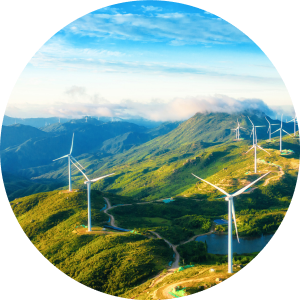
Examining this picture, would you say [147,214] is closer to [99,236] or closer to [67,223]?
[67,223]

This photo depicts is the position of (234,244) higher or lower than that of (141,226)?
lower

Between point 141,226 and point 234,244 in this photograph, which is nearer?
point 234,244

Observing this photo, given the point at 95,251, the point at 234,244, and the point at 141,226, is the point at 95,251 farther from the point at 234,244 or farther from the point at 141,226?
the point at 234,244

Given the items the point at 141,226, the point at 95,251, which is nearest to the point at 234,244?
the point at 141,226

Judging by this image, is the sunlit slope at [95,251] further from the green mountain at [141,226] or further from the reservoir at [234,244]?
the reservoir at [234,244]

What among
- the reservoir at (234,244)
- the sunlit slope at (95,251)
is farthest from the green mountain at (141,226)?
the reservoir at (234,244)

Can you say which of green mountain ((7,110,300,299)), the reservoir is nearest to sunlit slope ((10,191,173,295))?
green mountain ((7,110,300,299))

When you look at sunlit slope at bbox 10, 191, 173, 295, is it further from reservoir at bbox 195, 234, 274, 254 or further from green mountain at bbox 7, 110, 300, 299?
reservoir at bbox 195, 234, 274, 254
